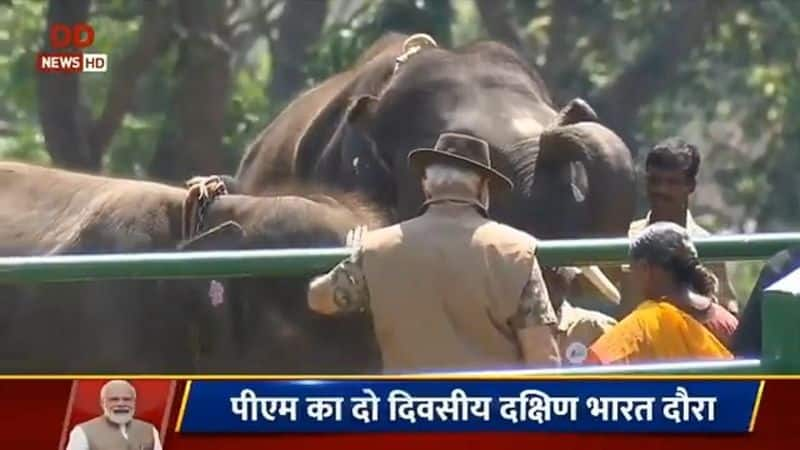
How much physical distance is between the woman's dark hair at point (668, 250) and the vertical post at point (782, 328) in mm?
375

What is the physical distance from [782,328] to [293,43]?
7.36ft

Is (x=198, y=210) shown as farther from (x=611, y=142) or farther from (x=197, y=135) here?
(x=611, y=142)

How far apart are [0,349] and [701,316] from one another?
71.1 inches

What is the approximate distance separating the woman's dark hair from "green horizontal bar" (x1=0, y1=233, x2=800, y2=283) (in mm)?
30

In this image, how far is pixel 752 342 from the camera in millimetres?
3559

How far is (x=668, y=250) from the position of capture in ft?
11.6

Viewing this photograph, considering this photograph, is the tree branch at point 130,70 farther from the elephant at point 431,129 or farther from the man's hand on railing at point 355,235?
the man's hand on railing at point 355,235

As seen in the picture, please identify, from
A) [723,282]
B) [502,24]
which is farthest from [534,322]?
[502,24]

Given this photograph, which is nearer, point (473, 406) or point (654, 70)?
point (473, 406)

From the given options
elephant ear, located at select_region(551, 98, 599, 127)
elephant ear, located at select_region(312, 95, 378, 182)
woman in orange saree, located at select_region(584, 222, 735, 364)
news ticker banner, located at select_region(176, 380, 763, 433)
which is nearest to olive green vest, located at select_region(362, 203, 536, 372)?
woman in orange saree, located at select_region(584, 222, 735, 364)

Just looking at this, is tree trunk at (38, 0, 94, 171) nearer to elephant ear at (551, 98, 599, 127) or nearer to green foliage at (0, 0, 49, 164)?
green foliage at (0, 0, 49, 164)

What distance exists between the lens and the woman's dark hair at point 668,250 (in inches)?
138

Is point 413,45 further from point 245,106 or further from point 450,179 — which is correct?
point 450,179

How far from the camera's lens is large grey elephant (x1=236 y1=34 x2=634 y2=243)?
204 inches
